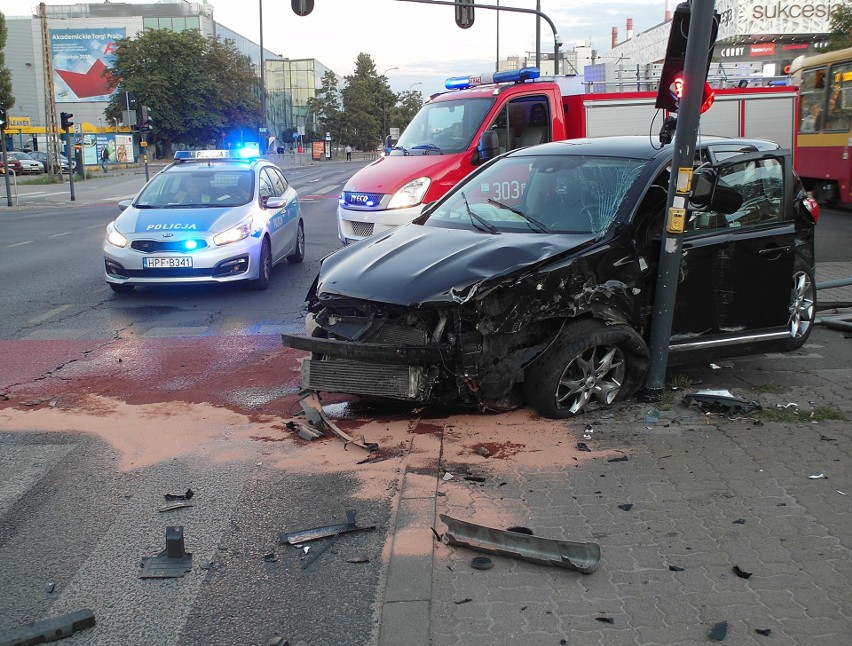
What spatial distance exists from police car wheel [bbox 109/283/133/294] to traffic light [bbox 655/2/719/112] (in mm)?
7343

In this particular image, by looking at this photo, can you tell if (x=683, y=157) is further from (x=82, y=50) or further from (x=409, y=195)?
(x=82, y=50)

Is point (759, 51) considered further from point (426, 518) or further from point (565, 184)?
point (426, 518)

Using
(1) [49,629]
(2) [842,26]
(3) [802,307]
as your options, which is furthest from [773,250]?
(2) [842,26]

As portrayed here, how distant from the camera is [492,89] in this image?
13102 millimetres

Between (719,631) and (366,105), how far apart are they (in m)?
86.5

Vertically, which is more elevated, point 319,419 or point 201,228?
point 201,228

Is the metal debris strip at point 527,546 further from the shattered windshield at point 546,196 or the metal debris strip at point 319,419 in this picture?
the shattered windshield at point 546,196

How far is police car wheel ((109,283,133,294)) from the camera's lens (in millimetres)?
11038

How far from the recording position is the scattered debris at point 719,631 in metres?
3.23

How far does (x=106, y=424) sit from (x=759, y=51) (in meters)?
51.4

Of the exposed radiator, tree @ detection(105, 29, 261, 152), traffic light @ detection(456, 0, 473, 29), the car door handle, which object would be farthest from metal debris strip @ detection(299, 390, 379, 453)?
tree @ detection(105, 29, 261, 152)

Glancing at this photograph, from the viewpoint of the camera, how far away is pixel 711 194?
584cm

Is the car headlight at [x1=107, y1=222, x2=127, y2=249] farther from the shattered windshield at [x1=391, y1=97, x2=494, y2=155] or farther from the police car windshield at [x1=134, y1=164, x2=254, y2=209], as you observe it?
the shattered windshield at [x1=391, y1=97, x2=494, y2=155]

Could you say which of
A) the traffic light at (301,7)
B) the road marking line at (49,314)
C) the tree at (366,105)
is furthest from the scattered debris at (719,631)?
the tree at (366,105)
